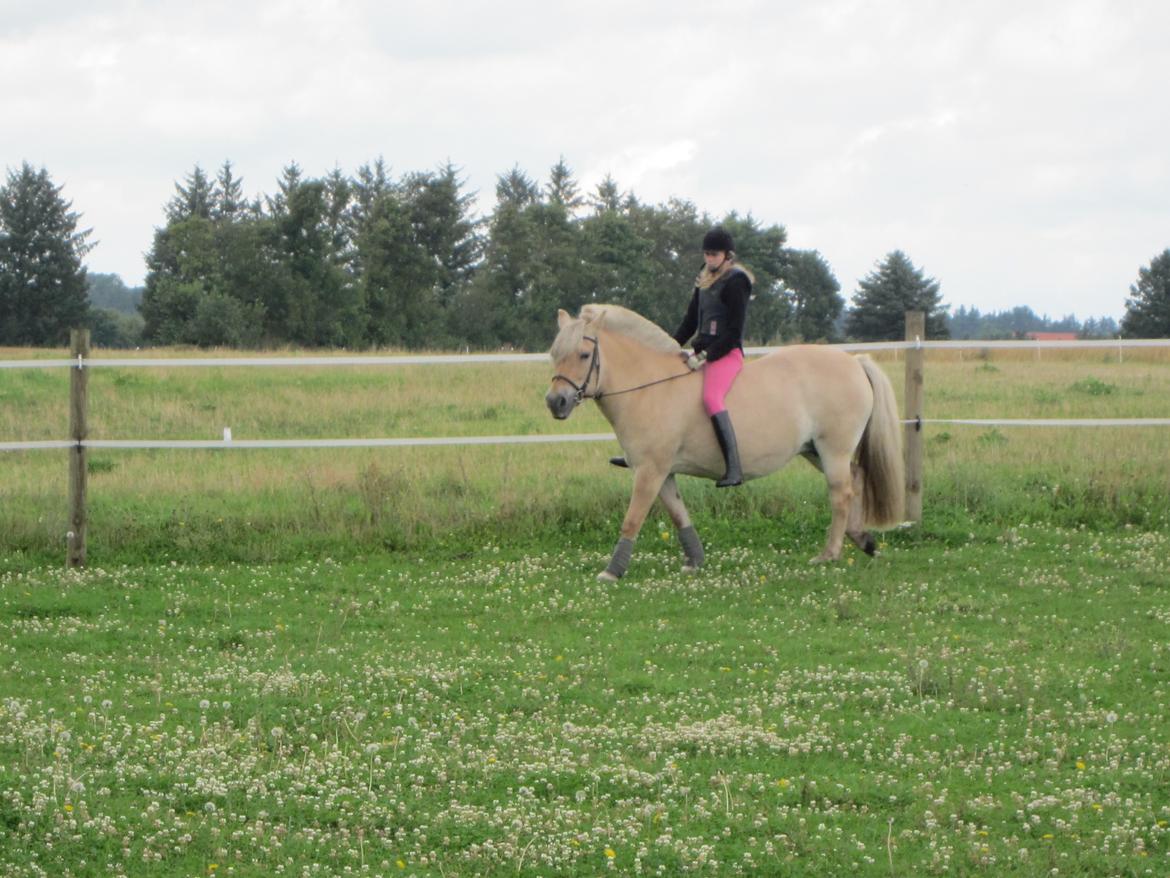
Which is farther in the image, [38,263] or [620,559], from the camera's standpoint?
[38,263]

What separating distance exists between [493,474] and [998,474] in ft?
16.2

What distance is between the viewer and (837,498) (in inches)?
423

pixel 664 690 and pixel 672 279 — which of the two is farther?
pixel 672 279

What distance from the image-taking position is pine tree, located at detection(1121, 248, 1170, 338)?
72125mm

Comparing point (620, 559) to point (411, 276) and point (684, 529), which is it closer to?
point (684, 529)

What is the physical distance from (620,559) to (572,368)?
4.82 feet

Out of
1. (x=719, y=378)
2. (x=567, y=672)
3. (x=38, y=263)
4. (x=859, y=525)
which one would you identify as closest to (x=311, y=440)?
(x=719, y=378)

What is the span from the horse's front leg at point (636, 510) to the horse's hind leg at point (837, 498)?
1436mm

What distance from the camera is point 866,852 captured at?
15.3 ft

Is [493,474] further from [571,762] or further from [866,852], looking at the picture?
[866,852]

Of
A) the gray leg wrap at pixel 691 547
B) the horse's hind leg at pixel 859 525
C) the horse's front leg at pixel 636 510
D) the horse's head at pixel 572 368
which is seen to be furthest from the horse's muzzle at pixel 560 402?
the horse's hind leg at pixel 859 525

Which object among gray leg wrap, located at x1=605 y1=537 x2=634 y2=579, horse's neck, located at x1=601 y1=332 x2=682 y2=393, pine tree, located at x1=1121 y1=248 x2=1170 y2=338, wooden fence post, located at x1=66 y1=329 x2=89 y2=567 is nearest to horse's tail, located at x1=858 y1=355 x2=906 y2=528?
horse's neck, located at x1=601 y1=332 x2=682 y2=393

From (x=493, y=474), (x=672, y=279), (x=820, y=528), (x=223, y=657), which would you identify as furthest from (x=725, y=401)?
(x=672, y=279)

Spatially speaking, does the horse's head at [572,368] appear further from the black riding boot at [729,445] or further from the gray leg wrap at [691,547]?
the gray leg wrap at [691,547]
